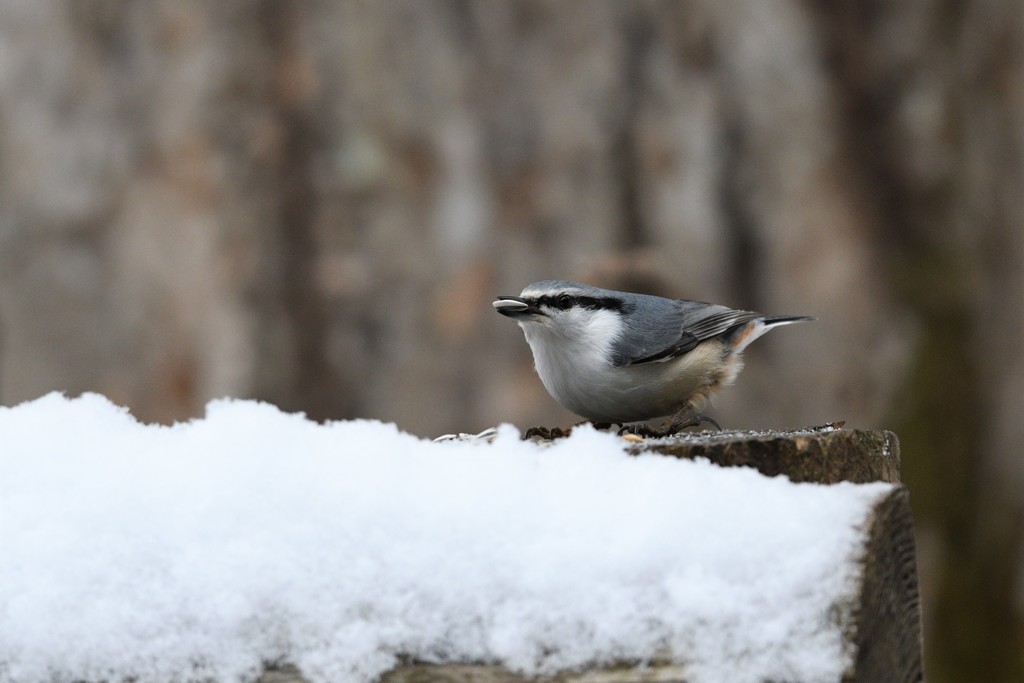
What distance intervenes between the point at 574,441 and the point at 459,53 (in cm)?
300

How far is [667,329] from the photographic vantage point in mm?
2066

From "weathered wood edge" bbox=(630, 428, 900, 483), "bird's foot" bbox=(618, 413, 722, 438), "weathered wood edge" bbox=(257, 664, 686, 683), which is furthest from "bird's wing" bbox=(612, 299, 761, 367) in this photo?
"weathered wood edge" bbox=(257, 664, 686, 683)

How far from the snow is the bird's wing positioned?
3.33ft

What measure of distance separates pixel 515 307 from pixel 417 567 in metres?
1.14

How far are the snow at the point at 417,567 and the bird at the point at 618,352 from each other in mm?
974

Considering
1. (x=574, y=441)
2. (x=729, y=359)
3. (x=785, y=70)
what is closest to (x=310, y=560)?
(x=574, y=441)

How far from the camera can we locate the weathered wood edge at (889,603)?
0.77m

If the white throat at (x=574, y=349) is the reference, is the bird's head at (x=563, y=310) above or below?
above

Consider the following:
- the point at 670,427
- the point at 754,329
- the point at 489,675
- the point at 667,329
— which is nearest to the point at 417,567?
the point at 489,675

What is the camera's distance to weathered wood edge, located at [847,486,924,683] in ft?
2.54

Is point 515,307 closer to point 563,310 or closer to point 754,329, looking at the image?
point 563,310

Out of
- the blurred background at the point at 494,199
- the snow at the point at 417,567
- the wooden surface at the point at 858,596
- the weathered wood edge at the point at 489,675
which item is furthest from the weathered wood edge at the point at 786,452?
the blurred background at the point at 494,199

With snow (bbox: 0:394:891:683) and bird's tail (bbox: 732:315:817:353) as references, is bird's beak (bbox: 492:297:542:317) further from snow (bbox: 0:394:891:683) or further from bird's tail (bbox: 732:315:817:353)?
snow (bbox: 0:394:891:683)

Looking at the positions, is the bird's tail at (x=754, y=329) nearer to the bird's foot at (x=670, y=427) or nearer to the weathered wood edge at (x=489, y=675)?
the bird's foot at (x=670, y=427)
